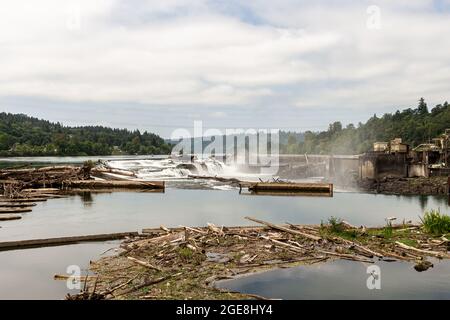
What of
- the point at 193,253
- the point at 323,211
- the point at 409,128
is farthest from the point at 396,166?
the point at 409,128

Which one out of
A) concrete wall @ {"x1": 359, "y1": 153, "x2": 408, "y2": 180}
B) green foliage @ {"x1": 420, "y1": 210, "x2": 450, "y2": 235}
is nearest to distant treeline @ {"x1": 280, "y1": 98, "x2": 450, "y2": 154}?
concrete wall @ {"x1": 359, "y1": 153, "x2": 408, "y2": 180}

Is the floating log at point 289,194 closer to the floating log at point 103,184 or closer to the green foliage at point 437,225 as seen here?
the floating log at point 103,184

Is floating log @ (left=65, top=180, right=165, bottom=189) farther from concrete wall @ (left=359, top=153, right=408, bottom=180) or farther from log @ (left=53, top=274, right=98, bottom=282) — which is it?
log @ (left=53, top=274, right=98, bottom=282)

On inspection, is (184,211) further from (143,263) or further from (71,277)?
(71,277)

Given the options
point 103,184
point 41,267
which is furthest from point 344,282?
point 103,184

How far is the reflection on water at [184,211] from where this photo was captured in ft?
79.4

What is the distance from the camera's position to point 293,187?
4453cm

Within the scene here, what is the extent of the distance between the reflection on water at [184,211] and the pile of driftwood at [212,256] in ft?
23.0

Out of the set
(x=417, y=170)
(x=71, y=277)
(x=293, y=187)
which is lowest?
(x=71, y=277)

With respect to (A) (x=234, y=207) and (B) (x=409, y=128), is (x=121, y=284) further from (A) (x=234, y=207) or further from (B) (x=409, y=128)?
(B) (x=409, y=128)

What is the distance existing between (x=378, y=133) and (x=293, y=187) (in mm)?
96098

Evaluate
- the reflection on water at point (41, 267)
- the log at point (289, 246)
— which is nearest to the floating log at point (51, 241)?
the reflection on water at point (41, 267)

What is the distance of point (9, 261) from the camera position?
1552 centimetres
